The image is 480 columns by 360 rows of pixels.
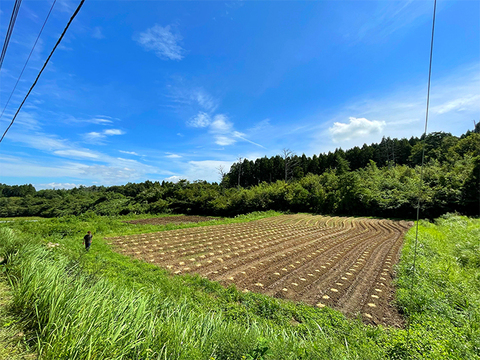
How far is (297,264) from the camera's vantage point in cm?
688

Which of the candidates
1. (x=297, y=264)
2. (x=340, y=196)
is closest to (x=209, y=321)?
(x=297, y=264)

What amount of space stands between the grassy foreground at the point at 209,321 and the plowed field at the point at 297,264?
62cm

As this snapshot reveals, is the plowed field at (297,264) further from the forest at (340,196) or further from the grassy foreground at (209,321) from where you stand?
the forest at (340,196)

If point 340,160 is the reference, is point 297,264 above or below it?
below

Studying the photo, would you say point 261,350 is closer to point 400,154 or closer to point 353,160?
point 353,160

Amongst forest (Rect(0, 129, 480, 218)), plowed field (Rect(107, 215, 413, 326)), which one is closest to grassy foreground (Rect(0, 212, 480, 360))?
plowed field (Rect(107, 215, 413, 326))

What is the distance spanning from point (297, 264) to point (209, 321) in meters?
5.24

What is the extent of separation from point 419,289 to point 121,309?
19.6ft

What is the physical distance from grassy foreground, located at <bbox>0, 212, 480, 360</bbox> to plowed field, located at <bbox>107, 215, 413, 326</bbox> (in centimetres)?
62

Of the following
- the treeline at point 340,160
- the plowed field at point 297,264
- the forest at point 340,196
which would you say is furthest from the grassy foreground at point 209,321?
the treeline at point 340,160

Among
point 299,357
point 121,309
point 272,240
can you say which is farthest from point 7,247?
point 272,240

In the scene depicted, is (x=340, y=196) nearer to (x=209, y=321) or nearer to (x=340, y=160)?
(x=340, y=160)

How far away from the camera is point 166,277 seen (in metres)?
5.44

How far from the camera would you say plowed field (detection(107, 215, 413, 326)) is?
181 inches
